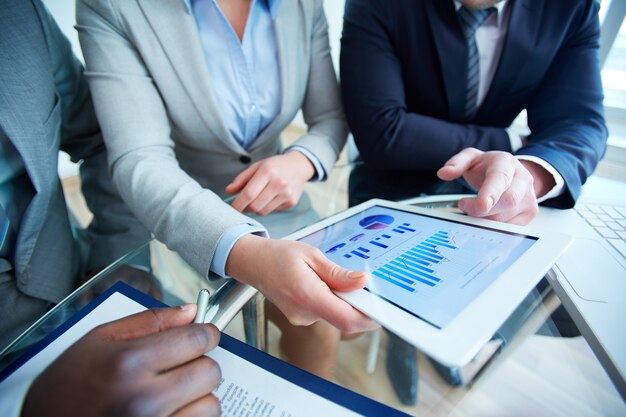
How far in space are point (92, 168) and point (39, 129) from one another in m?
0.24

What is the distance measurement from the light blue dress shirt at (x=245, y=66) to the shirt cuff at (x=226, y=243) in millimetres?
264

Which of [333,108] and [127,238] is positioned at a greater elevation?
[333,108]

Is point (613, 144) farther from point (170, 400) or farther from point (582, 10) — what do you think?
point (170, 400)

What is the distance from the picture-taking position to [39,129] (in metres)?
0.46

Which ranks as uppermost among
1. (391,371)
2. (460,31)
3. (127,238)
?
(460,31)

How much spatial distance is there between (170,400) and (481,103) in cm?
74

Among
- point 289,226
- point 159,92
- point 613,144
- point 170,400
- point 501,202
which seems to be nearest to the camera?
point 170,400

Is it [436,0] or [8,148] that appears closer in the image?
[8,148]

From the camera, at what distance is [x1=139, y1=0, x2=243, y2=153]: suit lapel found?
0.49 metres

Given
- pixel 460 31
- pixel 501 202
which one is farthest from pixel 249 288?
pixel 460 31

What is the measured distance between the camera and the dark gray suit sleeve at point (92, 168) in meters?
0.60

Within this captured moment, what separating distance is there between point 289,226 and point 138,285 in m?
0.30

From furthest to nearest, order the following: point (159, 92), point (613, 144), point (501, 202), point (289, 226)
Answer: point (613, 144) → point (289, 226) → point (159, 92) → point (501, 202)

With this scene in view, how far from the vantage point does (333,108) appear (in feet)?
2.30
